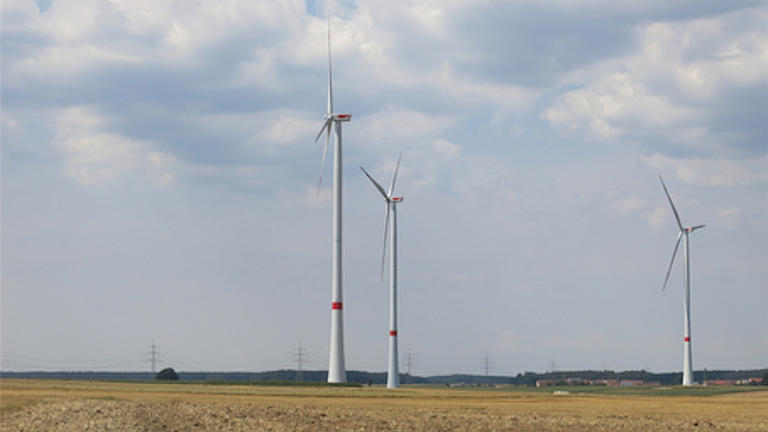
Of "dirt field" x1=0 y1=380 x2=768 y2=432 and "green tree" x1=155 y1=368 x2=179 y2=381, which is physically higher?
"dirt field" x1=0 y1=380 x2=768 y2=432

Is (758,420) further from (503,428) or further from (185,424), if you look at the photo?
(185,424)

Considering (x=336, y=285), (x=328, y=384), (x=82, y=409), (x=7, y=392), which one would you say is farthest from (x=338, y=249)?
(x=82, y=409)

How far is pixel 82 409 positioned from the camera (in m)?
55.5

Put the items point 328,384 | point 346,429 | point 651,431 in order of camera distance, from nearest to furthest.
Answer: point 346,429 < point 651,431 < point 328,384

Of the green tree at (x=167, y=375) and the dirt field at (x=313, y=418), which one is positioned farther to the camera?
the green tree at (x=167, y=375)

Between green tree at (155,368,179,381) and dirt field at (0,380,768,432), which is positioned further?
green tree at (155,368,179,381)

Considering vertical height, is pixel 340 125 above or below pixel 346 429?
above

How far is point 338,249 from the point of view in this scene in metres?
110

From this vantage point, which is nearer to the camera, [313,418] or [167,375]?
[313,418]

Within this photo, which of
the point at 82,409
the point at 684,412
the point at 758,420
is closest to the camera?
the point at 82,409

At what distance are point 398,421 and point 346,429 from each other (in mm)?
6029

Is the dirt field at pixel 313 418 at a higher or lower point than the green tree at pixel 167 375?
higher

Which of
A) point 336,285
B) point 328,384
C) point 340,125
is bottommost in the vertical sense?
point 328,384

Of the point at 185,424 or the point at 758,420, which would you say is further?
the point at 758,420
